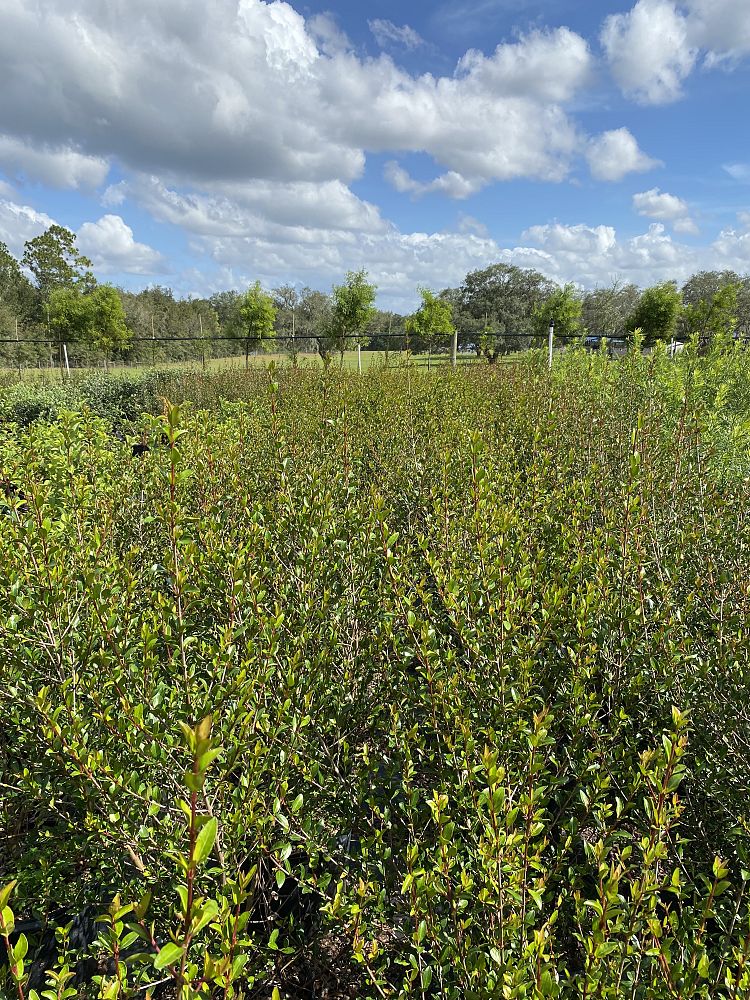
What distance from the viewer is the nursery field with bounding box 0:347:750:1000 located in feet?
3.81

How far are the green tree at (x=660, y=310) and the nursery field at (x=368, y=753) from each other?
25055 mm

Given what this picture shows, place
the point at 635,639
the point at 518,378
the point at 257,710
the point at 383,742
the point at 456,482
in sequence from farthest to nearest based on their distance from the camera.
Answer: the point at 518,378, the point at 456,482, the point at 383,742, the point at 635,639, the point at 257,710

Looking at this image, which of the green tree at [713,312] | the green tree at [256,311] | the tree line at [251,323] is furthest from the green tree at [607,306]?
the green tree at [256,311]

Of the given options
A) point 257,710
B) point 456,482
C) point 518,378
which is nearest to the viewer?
point 257,710

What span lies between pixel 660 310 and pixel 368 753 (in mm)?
26905

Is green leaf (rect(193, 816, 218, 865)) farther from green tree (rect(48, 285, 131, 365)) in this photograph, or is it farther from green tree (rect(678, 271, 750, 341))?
green tree (rect(48, 285, 131, 365))

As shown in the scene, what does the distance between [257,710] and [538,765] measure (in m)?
0.73

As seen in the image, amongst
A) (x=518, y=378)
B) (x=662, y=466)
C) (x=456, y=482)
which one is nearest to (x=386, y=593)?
(x=456, y=482)

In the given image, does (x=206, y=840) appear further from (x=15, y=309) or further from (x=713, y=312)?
(x=15, y=309)

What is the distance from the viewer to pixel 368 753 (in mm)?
1684

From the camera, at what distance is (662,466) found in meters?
3.33

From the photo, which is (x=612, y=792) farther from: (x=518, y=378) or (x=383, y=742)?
(x=518, y=378)

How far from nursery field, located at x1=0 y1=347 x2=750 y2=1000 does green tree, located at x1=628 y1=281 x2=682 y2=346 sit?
2505 centimetres

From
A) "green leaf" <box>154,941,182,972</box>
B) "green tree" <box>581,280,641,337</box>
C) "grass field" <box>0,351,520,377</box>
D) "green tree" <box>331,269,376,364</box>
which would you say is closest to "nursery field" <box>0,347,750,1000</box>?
"green leaf" <box>154,941,182,972</box>
